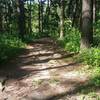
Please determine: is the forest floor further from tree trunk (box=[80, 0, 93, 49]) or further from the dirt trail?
tree trunk (box=[80, 0, 93, 49])

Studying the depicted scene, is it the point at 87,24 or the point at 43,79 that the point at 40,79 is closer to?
the point at 43,79

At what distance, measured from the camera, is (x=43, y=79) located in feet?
24.5

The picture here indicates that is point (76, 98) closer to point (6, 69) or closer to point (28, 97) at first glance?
point (28, 97)

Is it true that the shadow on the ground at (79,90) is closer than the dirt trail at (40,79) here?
Yes

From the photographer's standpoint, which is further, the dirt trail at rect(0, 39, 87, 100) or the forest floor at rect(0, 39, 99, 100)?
the dirt trail at rect(0, 39, 87, 100)

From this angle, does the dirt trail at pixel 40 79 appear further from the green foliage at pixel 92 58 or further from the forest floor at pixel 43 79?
the green foliage at pixel 92 58

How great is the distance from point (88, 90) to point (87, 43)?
Result: 186 inches

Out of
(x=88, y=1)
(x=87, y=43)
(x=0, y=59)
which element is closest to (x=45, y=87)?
(x=0, y=59)

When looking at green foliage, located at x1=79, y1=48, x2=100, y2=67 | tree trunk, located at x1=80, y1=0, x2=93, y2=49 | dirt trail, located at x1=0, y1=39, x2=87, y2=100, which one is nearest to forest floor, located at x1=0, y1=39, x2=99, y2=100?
dirt trail, located at x1=0, y1=39, x2=87, y2=100

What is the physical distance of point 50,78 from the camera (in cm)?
754

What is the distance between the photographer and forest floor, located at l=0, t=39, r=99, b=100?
627cm

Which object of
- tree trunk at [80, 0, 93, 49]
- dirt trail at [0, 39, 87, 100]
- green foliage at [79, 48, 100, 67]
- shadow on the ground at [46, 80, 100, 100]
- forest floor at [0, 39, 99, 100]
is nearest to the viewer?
shadow on the ground at [46, 80, 100, 100]

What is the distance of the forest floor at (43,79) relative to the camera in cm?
627

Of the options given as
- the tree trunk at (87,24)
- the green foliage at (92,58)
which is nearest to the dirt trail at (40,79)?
the green foliage at (92,58)
